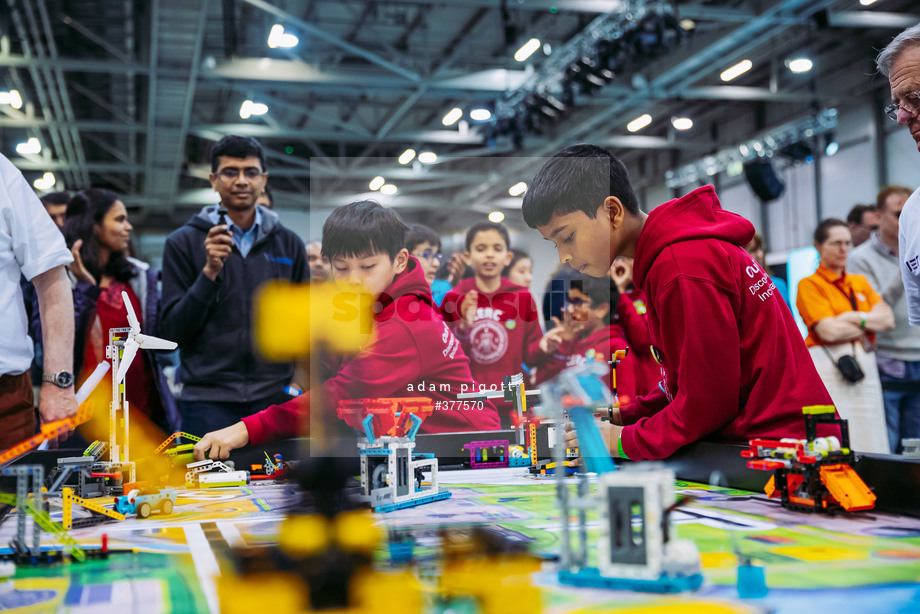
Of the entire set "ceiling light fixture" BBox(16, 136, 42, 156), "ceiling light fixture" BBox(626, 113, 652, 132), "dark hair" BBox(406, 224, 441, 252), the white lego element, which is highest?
"ceiling light fixture" BBox(626, 113, 652, 132)

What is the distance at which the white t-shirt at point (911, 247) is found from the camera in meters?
2.11

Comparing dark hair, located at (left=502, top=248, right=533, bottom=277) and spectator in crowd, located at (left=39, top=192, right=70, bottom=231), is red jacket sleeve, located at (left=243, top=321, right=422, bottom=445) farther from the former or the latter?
spectator in crowd, located at (left=39, top=192, right=70, bottom=231)

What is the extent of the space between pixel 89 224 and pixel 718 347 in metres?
2.61

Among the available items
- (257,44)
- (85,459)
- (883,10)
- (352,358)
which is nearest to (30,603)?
(85,459)

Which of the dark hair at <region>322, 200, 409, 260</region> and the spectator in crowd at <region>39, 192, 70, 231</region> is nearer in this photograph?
the dark hair at <region>322, 200, 409, 260</region>

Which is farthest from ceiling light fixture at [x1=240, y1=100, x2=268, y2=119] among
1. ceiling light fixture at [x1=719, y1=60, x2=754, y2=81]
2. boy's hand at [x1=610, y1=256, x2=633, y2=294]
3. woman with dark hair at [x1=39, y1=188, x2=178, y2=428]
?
boy's hand at [x1=610, y1=256, x2=633, y2=294]

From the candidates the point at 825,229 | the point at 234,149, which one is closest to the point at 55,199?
the point at 234,149

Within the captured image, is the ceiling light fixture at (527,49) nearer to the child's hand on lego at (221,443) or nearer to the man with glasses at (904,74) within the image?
the man with glasses at (904,74)

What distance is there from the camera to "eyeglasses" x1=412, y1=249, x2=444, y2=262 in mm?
2072

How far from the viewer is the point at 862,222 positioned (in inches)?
187

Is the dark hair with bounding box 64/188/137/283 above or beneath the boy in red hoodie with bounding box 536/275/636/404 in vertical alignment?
above

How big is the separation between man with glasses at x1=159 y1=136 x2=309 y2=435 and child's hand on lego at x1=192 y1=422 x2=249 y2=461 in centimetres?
72

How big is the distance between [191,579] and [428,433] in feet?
3.75

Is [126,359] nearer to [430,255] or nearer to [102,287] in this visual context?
[430,255]
